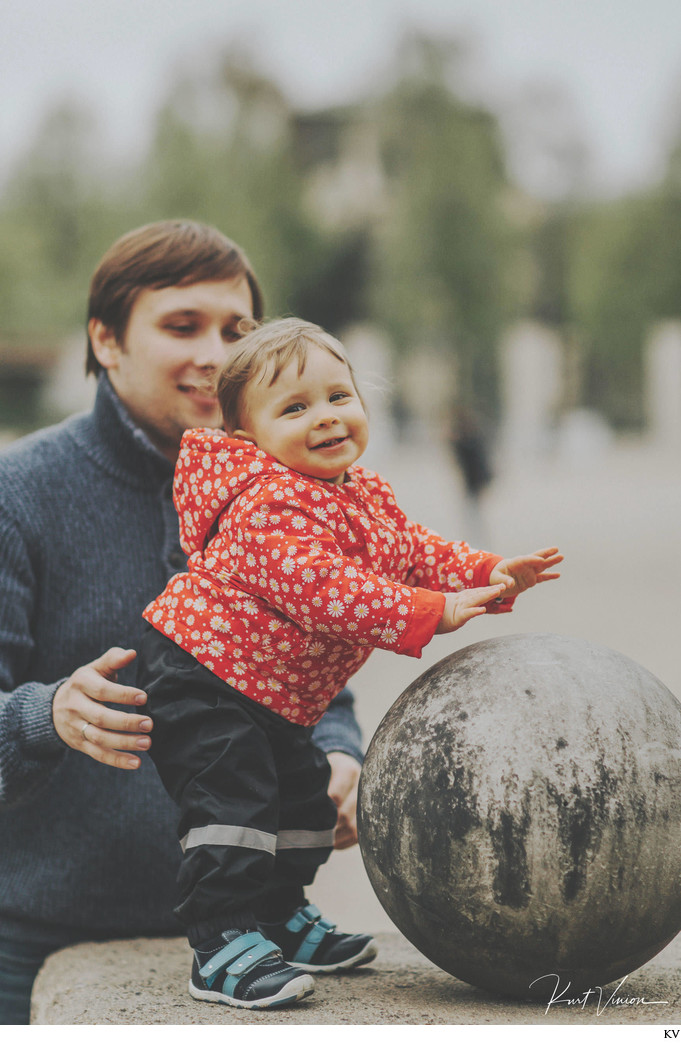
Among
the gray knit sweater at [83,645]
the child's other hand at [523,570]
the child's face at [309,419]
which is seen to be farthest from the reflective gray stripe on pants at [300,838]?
the child's face at [309,419]

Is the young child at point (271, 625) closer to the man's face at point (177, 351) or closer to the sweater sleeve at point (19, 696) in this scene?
the sweater sleeve at point (19, 696)

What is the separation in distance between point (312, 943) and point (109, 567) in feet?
4.15

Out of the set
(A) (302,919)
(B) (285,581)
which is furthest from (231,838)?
(B) (285,581)

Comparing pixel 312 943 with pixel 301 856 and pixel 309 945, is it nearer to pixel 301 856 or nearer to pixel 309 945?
pixel 309 945

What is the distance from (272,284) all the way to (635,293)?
13.1 metres

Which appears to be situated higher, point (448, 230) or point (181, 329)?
point (448, 230)

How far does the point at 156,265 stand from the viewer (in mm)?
3799

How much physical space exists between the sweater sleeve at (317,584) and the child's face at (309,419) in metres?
0.14

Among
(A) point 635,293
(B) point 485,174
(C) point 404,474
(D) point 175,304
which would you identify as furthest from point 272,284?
(D) point 175,304

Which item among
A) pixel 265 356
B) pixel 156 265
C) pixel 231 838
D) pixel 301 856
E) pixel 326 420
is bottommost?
pixel 301 856

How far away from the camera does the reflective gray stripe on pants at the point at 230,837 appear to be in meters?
2.91

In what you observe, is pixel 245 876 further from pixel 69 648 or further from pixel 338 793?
pixel 69 648

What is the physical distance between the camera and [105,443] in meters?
3.85

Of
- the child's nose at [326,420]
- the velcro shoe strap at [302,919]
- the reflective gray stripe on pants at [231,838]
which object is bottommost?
the velcro shoe strap at [302,919]
